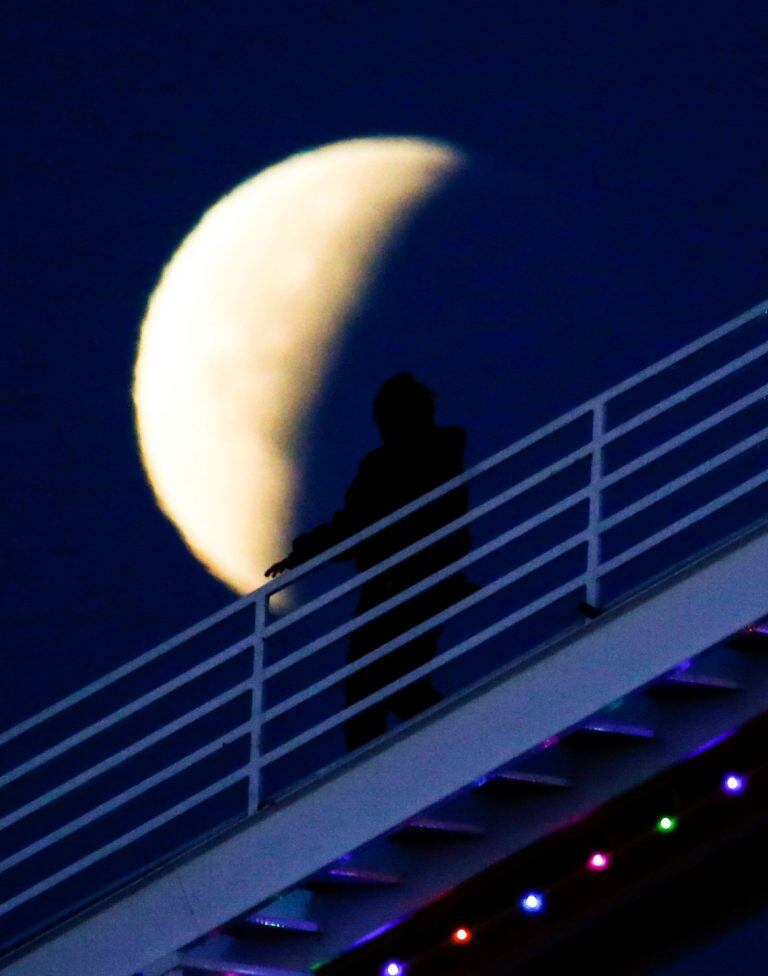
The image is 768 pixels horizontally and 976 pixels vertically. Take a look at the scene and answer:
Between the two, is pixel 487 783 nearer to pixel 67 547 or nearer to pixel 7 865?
pixel 7 865

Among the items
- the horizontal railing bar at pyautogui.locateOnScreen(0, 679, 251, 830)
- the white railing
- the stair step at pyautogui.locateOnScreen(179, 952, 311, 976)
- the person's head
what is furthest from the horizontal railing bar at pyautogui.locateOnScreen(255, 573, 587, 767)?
the person's head

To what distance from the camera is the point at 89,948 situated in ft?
16.3

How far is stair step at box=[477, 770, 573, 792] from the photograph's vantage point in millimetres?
4984

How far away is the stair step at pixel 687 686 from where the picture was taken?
4.84 metres

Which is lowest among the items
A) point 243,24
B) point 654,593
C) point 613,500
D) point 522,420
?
point 654,593

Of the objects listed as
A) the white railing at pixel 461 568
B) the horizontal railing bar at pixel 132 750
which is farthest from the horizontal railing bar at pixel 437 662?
the horizontal railing bar at pixel 132 750

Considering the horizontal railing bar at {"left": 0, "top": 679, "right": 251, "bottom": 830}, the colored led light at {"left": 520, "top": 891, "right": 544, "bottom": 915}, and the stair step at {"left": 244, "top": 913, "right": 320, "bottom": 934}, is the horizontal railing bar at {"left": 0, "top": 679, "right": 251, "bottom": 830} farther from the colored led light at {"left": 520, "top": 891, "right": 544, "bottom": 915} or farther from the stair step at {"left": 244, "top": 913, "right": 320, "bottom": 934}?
the colored led light at {"left": 520, "top": 891, "right": 544, "bottom": 915}

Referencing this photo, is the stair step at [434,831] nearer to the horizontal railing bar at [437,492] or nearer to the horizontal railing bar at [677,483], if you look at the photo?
the horizontal railing bar at [437,492]

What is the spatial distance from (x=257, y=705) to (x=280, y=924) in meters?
0.70

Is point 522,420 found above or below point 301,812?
above

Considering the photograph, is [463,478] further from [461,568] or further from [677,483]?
[677,483]

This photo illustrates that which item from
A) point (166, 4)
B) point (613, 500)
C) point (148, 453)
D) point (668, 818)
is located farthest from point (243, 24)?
point (668, 818)

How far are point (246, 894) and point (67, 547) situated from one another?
9.00 metres

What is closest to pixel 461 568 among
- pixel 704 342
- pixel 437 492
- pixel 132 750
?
pixel 437 492
